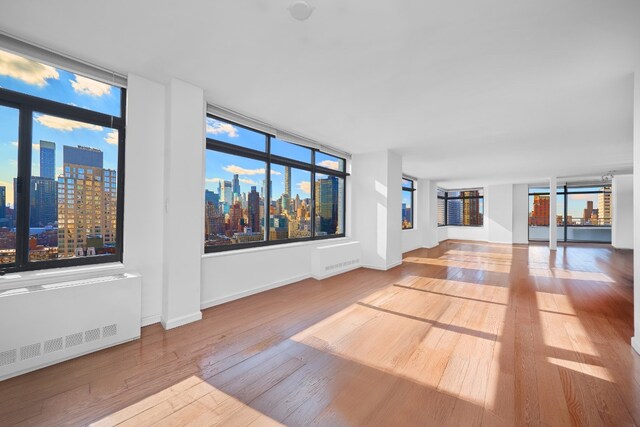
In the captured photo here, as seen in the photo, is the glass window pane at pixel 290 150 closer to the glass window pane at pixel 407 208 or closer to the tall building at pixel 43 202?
the tall building at pixel 43 202

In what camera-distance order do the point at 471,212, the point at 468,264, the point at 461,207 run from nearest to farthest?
the point at 468,264
the point at 471,212
the point at 461,207

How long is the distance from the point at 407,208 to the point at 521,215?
224 inches

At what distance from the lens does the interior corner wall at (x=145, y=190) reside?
2.75m

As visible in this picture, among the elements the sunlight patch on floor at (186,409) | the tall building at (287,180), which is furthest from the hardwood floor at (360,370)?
the tall building at (287,180)

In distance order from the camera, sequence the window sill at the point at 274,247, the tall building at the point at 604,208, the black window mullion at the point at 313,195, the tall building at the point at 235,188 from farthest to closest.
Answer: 1. the tall building at the point at 604,208
2. the black window mullion at the point at 313,195
3. the tall building at the point at 235,188
4. the window sill at the point at 274,247

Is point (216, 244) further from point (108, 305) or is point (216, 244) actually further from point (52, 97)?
point (52, 97)

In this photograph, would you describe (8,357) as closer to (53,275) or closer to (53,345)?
(53,345)

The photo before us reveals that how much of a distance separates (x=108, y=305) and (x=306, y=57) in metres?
2.89

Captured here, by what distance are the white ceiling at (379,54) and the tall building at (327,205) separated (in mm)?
1788

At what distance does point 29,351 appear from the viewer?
1976 mm

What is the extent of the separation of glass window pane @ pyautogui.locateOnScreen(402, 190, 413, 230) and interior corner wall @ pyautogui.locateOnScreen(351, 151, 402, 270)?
2832 millimetres

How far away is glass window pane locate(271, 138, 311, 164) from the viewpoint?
4527 millimetres

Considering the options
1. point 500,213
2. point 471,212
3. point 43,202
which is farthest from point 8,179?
point 471,212

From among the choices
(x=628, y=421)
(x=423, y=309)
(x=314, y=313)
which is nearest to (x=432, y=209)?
(x=423, y=309)
